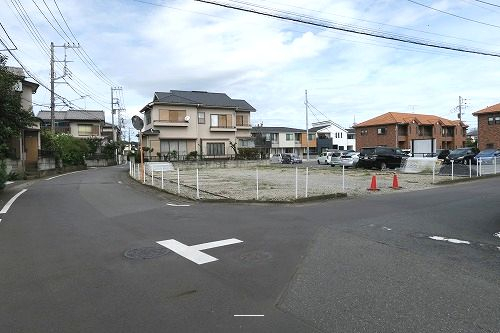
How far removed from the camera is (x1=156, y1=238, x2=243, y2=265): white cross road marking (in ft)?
19.4

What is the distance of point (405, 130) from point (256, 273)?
63.4 meters

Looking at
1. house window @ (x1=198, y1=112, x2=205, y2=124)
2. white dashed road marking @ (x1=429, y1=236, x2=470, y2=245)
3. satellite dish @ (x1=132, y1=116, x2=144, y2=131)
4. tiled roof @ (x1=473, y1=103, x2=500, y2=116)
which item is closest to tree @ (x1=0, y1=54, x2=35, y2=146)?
satellite dish @ (x1=132, y1=116, x2=144, y2=131)

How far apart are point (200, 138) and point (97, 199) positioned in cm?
3091

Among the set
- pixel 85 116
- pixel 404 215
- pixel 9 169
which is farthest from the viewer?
pixel 85 116

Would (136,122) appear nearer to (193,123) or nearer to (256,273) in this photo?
(256,273)

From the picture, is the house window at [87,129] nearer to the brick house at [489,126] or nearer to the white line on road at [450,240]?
the brick house at [489,126]

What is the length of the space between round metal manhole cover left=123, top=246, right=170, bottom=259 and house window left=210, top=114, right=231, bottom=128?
38968 mm

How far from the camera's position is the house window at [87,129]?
208 feet

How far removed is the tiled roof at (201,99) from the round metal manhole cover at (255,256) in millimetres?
37875

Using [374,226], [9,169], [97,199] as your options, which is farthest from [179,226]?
[9,169]

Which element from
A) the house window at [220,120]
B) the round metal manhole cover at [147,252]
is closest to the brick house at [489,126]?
the house window at [220,120]

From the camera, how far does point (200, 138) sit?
44.2 metres

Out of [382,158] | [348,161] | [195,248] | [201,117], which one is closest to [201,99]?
[201,117]

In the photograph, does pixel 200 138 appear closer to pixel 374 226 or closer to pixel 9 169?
pixel 9 169
